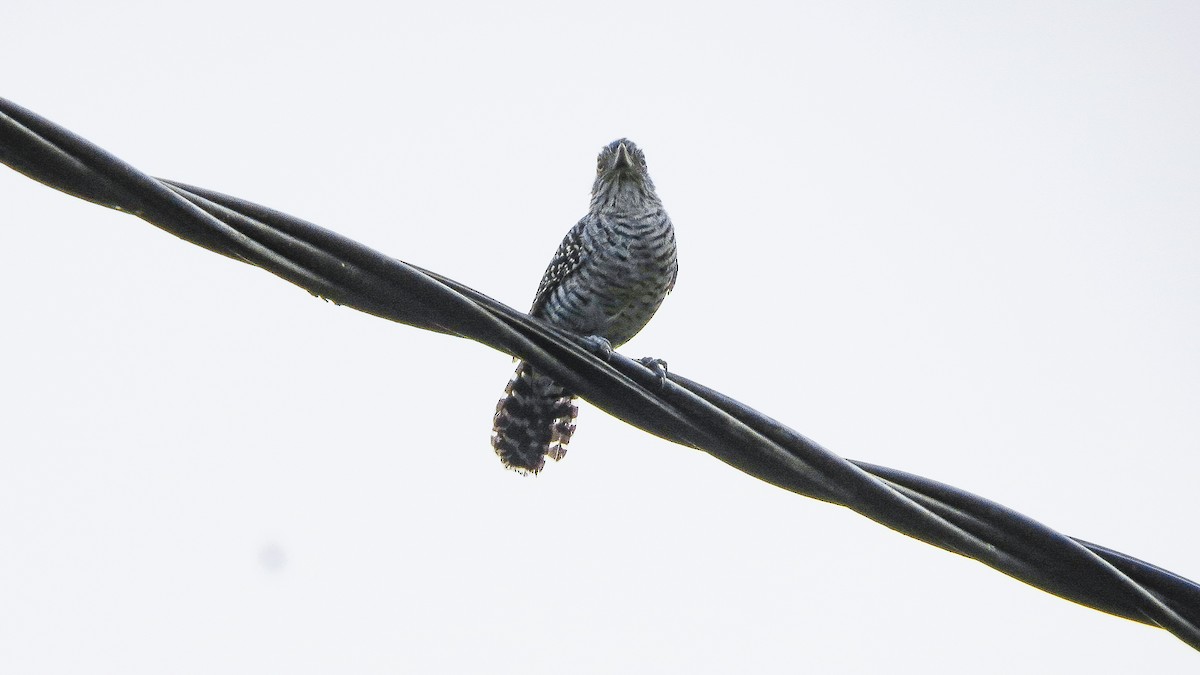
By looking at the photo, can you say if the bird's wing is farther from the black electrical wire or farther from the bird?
the black electrical wire

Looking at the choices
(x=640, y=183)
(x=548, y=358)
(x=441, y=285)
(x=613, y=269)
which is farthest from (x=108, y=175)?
(x=640, y=183)

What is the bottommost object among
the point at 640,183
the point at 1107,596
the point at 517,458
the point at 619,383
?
the point at 1107,596

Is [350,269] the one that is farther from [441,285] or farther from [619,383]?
[619,383]

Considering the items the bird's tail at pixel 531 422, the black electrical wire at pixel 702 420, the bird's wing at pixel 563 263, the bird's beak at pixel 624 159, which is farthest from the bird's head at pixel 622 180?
the black electrical wire at pixel 702 420

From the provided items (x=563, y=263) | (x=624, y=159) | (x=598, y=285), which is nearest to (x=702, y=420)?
(x=598, y=285)

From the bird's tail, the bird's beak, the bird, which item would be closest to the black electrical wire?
the bird

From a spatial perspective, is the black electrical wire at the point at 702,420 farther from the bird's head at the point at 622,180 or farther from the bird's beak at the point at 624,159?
the bird's beak at the point at 624,159
